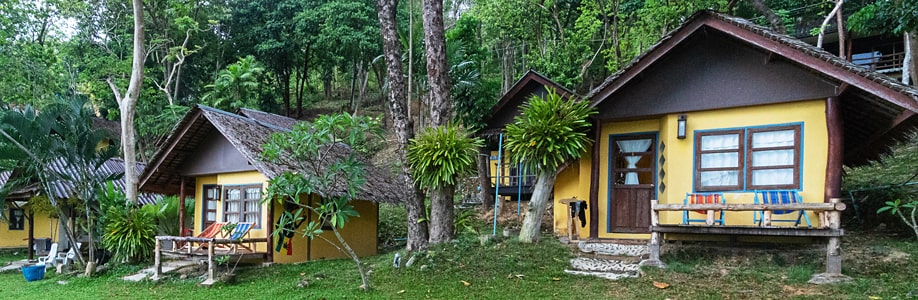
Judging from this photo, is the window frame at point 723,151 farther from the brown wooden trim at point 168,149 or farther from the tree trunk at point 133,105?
the tree trunk at point 133,105

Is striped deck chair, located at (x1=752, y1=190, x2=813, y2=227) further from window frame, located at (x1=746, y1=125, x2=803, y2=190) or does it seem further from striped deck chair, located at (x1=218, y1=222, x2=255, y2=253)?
striped deck chair, located at (x1=218, y1=222, x2=255, y2=253)

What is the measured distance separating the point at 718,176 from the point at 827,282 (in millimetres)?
2471

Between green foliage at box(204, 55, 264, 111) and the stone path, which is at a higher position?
green foliage at box(204, 55, 264, 111)

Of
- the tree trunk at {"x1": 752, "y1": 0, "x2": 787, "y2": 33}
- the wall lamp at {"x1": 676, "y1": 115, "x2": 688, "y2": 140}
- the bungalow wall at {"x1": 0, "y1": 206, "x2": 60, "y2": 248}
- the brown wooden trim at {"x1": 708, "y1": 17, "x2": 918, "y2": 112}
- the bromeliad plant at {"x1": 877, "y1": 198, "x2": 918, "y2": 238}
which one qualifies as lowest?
the bungalow wall at {"x1": 0, "y1": 206, "x2": 60, "y2": 248}

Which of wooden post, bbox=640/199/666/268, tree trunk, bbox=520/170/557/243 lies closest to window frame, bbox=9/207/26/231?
tree trunk, bbox=520/170/557/243

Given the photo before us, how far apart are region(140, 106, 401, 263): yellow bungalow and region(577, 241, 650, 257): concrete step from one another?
222 inches

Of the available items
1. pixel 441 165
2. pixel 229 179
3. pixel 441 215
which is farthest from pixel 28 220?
pixel 441 165

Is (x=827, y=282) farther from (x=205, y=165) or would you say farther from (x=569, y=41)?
(x=569, y=41)

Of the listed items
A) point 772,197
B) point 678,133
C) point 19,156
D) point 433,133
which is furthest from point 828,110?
point 19,156

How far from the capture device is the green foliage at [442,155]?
9.94 m

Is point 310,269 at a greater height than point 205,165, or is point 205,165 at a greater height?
point 205,165

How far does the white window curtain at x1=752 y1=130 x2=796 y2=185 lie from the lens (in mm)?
8586

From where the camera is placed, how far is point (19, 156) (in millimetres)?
12023

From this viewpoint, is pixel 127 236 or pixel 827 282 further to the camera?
pixel 127 236
